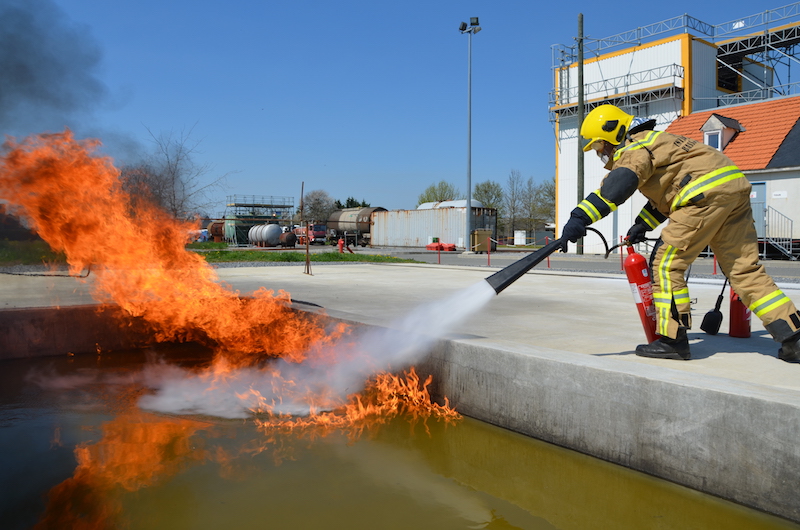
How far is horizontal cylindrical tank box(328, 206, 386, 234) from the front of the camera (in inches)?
1833

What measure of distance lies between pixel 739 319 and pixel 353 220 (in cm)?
4293

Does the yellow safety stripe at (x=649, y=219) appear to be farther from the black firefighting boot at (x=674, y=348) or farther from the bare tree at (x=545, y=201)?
the bare tree at (x=545, y=201)

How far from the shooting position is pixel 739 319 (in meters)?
5.17

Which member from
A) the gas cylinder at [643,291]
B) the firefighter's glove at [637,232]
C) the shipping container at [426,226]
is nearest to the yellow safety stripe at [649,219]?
the firefighter's glove at [637,232]

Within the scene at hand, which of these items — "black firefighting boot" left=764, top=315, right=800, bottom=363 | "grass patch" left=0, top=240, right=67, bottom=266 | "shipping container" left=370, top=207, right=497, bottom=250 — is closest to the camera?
"black firefighting boot" left=764, top=315, right=800, bottom=363

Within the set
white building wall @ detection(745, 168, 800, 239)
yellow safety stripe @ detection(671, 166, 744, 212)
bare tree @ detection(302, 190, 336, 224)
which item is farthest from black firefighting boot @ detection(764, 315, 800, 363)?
bare tree @ detection(302, 190, 336, 224)

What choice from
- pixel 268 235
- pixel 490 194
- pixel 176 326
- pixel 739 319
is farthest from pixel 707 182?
pixel 490 194

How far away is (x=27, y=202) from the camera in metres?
6.31

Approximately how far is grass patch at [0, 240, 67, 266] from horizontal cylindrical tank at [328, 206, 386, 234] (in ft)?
128

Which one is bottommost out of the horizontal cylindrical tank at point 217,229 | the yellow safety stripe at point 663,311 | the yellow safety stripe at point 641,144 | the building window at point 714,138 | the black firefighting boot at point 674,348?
the black firefighting boot at point 674,348

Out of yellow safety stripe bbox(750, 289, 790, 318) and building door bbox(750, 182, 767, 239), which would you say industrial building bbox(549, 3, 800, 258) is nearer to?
building door bbox(750, 182, 767, 239)

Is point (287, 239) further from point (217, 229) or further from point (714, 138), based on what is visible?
→ point (714, 138)

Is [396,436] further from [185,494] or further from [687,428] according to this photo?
[687,428]

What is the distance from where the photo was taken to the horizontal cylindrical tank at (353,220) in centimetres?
4656
